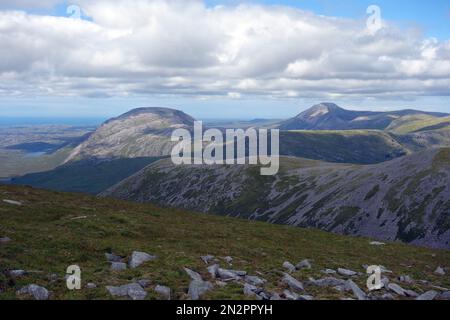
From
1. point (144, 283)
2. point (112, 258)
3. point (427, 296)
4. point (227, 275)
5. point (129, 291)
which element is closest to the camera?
point (129, 291)

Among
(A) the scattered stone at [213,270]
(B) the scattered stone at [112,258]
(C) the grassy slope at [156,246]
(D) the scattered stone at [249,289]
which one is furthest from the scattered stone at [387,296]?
(B) the scattered stone at [112,258]

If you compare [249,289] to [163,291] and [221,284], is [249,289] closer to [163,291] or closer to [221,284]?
[221,284]

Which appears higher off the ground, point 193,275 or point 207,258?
point 193,275

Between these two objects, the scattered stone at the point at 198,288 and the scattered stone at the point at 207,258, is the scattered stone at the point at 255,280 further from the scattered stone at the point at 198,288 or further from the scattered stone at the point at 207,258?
the scattered stone at the point at 207,258

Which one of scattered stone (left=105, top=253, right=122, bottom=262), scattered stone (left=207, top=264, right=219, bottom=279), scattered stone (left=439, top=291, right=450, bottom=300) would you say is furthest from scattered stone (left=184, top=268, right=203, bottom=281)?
scattered stone (left=439, top=291, right=450, bottom=300)

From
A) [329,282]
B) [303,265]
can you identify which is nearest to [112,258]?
[303,265]

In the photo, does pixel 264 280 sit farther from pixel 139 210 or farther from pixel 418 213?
pixel 418 213

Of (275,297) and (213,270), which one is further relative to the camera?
(213,270)

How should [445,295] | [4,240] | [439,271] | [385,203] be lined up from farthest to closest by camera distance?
[385,203], [439,271], [4,240], [445,295]
